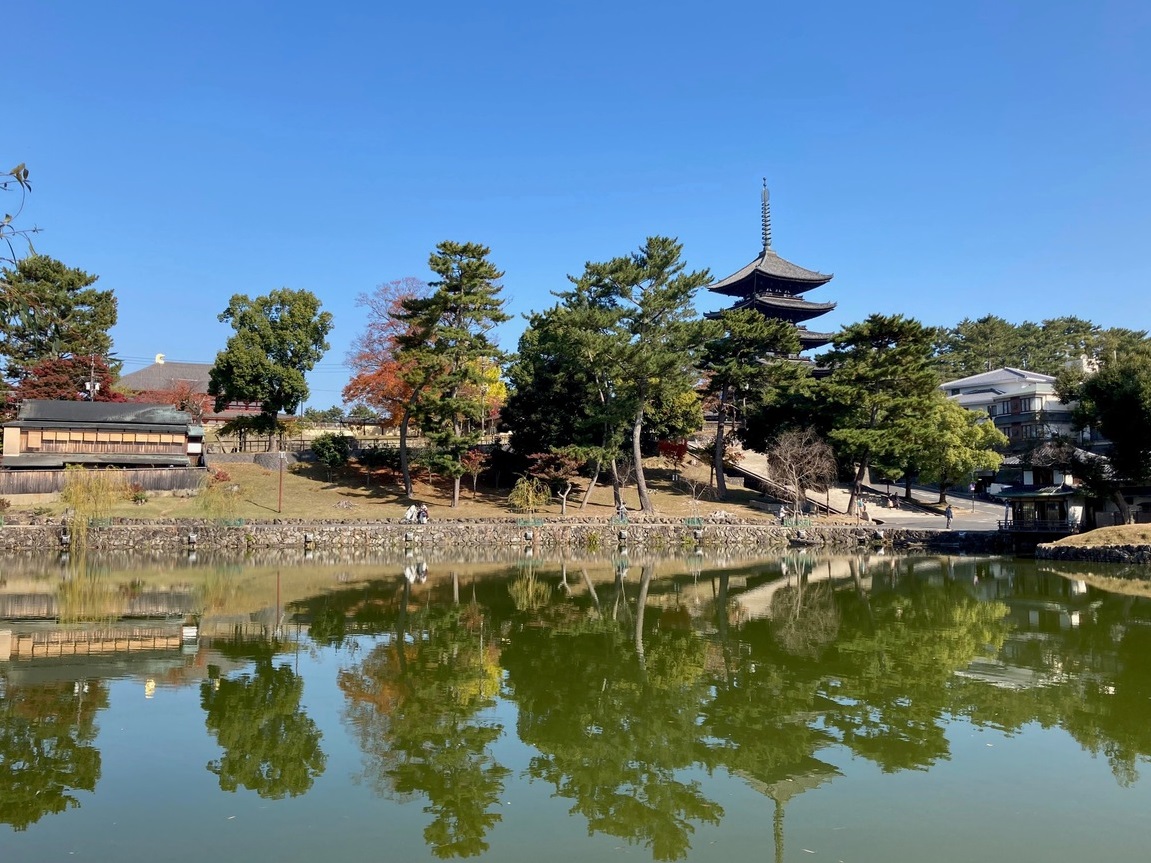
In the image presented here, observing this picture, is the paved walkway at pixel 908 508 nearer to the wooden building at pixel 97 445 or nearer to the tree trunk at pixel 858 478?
the tree trunk at pixel 858 478

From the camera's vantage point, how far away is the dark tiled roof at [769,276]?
55.3 metres

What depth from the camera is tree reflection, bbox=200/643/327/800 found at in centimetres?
807

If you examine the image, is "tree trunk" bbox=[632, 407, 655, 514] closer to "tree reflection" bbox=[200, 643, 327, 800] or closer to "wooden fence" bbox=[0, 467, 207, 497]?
"wooden fence" bbox=[0, 467, 207, 497]

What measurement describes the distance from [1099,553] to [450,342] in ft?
90.3

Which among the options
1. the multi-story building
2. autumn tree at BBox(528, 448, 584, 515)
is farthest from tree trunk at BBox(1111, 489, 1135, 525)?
autumn tree at BBox(528, 448, 584, 515)

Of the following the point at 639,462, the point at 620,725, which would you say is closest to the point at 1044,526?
the point at 639,462

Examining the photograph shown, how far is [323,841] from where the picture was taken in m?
6.64

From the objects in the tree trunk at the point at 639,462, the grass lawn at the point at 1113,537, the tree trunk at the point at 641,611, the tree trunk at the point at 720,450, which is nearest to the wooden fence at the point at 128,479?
the tree trunk at the point at 639,462

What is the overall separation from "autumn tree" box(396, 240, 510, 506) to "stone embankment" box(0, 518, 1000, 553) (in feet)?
15.5

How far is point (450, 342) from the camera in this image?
37562 millimetres

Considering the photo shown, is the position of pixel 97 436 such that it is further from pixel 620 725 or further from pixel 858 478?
pixel 620 725

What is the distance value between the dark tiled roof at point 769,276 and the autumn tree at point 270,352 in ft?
87.9

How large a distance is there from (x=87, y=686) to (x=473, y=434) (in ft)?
89.0

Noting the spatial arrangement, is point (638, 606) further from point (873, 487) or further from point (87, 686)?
point (873, 487)
